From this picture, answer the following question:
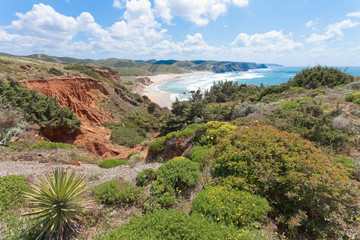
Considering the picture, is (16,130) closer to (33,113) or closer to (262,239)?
(33,113)

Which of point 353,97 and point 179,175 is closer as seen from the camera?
point 179,175

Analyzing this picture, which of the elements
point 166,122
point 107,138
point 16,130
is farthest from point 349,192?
point 107,138

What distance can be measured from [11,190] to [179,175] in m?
5.18

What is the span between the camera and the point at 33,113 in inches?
591

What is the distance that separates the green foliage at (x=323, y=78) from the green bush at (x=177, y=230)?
2707cm

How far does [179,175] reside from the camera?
5.68m

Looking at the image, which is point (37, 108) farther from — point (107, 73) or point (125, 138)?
point (107, 73)

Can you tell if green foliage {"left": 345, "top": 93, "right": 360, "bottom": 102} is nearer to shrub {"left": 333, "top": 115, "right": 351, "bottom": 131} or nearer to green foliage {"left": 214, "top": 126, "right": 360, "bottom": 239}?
shrub {"left": 333, "top": 115, "right": 351, "bottom": 131}

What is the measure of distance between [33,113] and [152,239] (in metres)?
17.5

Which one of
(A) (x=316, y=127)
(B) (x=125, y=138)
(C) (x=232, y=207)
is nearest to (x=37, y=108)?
(B) (x=125, y=138)

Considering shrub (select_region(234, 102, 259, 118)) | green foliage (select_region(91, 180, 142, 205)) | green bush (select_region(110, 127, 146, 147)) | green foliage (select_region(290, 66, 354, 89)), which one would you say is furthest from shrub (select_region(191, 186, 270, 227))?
green foliage (select_region(290, 66, 354, 89))

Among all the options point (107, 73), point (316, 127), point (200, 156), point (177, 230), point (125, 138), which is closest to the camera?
point (177, 230)

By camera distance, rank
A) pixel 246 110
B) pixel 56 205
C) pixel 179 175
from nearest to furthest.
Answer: pixel 56 205
pixel 179 175
pixel 246 110

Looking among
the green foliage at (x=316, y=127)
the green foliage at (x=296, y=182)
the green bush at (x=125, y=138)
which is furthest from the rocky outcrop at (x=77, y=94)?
the green foliage at (x=316, y=127)
